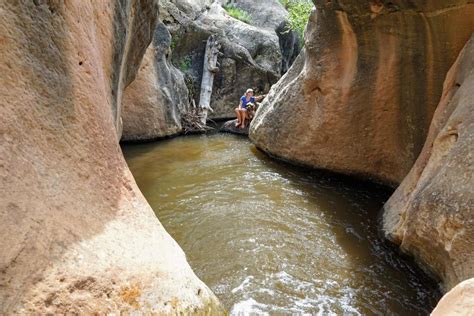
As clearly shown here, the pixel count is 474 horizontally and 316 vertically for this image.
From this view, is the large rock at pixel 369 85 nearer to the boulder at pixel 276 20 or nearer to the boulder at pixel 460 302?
the boulder at pixel 460 302

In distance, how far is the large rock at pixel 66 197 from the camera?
1.80m

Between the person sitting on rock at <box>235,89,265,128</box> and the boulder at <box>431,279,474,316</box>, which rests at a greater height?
the boulder at <box>431,279,474,316</box>

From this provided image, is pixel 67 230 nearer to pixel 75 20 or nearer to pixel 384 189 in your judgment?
pixel 75 20

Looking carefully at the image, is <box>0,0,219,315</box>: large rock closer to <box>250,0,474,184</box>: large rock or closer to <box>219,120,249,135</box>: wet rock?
<box>250,0,474,184</box>: large rock

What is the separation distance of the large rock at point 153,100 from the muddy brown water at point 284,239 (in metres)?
3.04

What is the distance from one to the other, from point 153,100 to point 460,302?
10028 millimetres

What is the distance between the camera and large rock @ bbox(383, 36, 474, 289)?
284 cm

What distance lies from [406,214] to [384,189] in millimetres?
2411

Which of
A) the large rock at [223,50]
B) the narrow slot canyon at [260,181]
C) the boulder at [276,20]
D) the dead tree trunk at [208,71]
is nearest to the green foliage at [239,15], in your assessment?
the boulder at [276,20]

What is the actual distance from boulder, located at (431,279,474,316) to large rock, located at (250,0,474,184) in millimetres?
4163

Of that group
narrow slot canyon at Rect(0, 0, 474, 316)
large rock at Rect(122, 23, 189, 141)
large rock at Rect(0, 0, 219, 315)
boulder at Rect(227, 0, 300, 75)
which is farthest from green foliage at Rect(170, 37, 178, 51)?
large rock at Rect(0, 0, 219, 315)

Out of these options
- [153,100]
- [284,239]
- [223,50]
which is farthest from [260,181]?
[223,50]

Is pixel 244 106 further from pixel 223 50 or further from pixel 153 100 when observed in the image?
pixel 223 50

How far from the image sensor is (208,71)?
14.7 m
